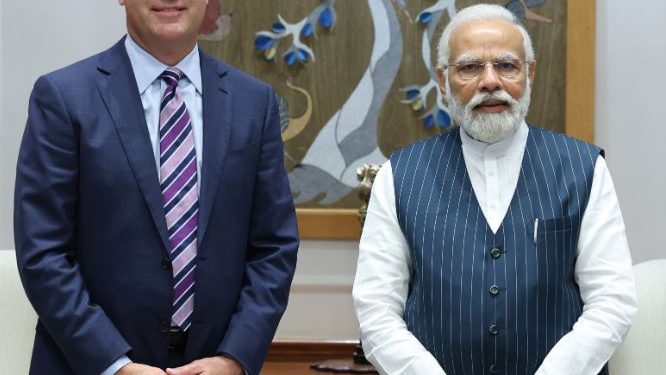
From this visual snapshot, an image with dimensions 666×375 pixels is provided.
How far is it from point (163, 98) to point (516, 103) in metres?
0.78

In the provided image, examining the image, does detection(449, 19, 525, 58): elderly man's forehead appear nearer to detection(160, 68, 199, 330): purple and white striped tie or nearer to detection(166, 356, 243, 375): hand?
detection(160, 68, 199, 330): purple and white striped tie

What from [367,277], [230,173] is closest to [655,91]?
[367,277]

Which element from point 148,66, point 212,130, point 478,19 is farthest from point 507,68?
point 148,66

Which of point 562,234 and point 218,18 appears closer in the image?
point 562,234

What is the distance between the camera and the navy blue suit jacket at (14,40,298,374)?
7.13 feet

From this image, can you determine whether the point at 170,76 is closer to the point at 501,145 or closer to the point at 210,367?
the point at 210,367

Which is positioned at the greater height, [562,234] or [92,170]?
[92,170]

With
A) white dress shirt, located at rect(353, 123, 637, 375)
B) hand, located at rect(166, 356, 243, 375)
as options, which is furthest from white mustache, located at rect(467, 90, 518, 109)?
hand, located at rect(166, 356, 243, 375)

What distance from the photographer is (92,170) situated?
7.23 feet

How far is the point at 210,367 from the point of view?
220 cm

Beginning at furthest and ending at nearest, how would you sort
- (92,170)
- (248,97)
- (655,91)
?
1. (655,91)
2. (248,97)
3. (92,170)

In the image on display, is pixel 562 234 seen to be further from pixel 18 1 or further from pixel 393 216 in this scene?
pixel 18 1

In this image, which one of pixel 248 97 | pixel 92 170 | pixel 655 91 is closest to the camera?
pixel 92 170

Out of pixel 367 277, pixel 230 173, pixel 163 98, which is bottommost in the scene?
pixel 367 277
